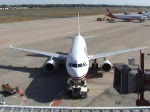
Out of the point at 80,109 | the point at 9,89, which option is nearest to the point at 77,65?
the point at 9,89

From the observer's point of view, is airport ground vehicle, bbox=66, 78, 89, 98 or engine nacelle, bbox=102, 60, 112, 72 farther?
engine nacelle, bbox=102, 60, 112, 72

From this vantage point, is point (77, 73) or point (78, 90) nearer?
point (78, 90)

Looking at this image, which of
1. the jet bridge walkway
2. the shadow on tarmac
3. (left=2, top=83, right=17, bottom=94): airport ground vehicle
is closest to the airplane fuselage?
the shadow on tarmac

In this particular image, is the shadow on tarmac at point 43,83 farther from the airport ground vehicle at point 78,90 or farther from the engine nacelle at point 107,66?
the engine nacelle at point 107,66

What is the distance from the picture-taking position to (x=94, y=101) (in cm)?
2419

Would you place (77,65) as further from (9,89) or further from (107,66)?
(107,66)

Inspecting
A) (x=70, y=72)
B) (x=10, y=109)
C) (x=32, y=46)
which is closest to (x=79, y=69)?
(x=70, y=72)

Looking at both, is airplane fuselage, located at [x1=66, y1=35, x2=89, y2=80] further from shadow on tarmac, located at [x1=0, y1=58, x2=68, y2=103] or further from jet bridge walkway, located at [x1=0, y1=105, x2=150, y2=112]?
jet bridge walkway, located at [x1=0, y1=105, x2=150, y2=112]

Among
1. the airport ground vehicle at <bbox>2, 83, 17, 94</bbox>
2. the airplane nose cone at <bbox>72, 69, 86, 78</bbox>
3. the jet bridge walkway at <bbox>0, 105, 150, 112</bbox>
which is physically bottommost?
the airport ground vehicle at <bbox>2, 83, 17, 94</bbox>

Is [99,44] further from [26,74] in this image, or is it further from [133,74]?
[133,74]

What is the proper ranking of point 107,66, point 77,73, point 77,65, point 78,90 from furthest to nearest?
point 107,66
point 77,65
point 77,73
point 78,90

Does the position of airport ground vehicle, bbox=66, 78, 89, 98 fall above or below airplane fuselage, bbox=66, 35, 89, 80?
below

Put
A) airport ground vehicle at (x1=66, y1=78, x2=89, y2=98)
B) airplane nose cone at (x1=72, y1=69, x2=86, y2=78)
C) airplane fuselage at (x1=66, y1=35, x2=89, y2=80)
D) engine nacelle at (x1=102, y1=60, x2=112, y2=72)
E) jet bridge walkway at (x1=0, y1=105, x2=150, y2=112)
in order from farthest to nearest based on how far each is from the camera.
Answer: engine nacelle at (x1=102, y1=60, x2=112, y2=72) → airplane fuselage at (x1=66, y1=35, x2=89, y2=80) → airplane nose cone at (x1=72, y1=69, x2=86, y2=78) → airport ground vehicle at (x1=66, y1=78, x2=89, y2=98) → jet bridge walkway at (x1=0, y1=105, x2=150, y2=112)

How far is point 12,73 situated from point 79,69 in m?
11.3
